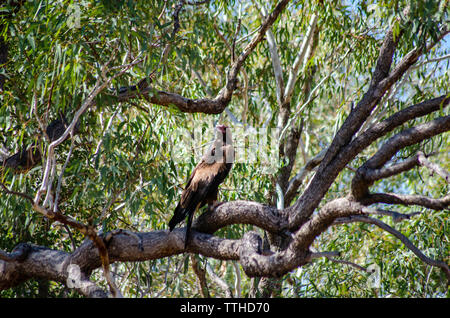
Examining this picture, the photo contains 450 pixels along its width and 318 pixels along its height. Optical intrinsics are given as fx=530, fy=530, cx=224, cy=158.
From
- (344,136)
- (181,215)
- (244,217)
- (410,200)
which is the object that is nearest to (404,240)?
(410,200)

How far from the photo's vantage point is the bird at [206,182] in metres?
3.36

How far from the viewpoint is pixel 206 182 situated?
3.54 metres

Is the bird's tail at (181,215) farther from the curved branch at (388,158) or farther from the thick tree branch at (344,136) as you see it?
the curved branch at (388,158)

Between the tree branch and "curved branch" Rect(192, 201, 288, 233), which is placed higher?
"curved branch" Rect(192, 201, 288, 233)

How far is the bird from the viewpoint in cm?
336

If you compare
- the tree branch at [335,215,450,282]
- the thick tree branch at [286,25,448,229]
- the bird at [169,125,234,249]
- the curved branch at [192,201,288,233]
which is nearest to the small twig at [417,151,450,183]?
the tree branch at [335,215,450,282]

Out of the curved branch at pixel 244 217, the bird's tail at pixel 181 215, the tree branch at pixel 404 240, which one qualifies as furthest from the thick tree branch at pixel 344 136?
the bird's tail at pixel 181 215

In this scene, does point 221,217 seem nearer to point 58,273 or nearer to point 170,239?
point 170,239

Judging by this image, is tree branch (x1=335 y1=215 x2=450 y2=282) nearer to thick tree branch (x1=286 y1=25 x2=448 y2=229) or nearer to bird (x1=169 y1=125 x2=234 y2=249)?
thick tree branch (x1=286 y1=25 x2=448 y2=229)

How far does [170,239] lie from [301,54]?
348cm

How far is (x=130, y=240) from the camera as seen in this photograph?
3.27m

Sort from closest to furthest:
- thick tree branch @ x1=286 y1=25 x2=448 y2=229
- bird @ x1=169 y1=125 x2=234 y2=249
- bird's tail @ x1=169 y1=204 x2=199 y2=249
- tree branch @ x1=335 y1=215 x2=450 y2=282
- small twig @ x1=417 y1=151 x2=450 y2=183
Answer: small twig @ x1=417 y1=151 x2=450 y2=183 → tree branch @ x1=335 y1=215 x2=450 y2=282 → thick tree branch @ x1=286 y1=25 x2=448 y2=229 → bird's tail @ x1=169 y1=204 x2=199 y2=249 → bird @ x1=169 y1=125 x2=234 y2=249

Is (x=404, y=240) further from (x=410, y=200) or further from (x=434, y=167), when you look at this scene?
(x=434, y=167)

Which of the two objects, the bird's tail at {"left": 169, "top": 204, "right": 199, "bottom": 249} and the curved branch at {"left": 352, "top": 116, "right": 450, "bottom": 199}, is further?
the bird's tail at {"left": 169, "top": 204, "right": 199, "bottom": 249}
